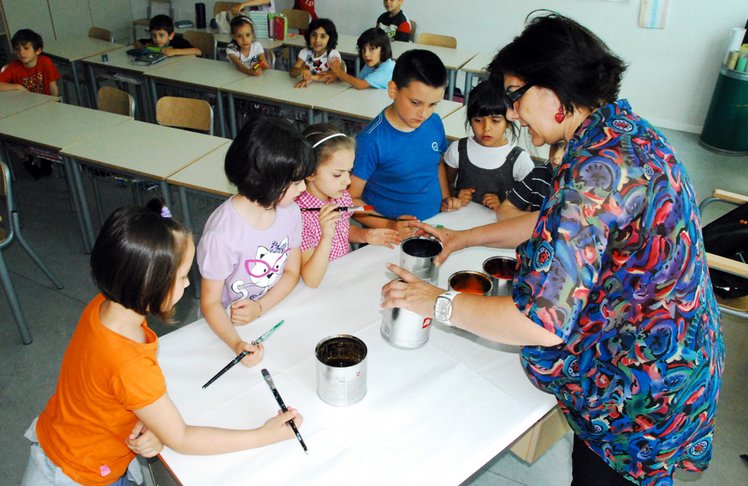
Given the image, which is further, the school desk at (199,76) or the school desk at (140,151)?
the school desk at (199,76)

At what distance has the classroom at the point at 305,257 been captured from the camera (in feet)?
3.75

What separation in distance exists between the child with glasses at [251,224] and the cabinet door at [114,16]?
23.2 ft

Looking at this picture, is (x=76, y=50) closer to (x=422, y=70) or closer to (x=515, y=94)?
(x=422, y=70)

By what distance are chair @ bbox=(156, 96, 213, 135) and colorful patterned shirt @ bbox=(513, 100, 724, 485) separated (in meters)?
2.84

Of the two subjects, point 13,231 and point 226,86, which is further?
point 226,86

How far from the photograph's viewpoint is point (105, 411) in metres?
1.09

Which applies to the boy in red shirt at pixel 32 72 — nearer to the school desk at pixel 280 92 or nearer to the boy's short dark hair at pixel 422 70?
the school desk at pixel 280 92

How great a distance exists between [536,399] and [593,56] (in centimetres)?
73

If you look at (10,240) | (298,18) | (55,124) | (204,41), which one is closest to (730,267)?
(10,240)

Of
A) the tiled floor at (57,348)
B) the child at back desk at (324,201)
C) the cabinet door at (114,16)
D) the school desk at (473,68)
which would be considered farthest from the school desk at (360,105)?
the cabinet door at (114,16)

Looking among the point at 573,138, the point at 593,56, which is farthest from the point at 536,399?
the point at 593,56

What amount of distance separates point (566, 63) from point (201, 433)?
966 mm

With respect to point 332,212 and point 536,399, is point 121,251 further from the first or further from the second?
point 536,399

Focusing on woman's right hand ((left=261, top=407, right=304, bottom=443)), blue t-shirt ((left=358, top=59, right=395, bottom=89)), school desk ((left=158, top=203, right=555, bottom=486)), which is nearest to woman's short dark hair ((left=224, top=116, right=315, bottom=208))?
school desk ((left=158, top=203, right=555, bottom=486))
